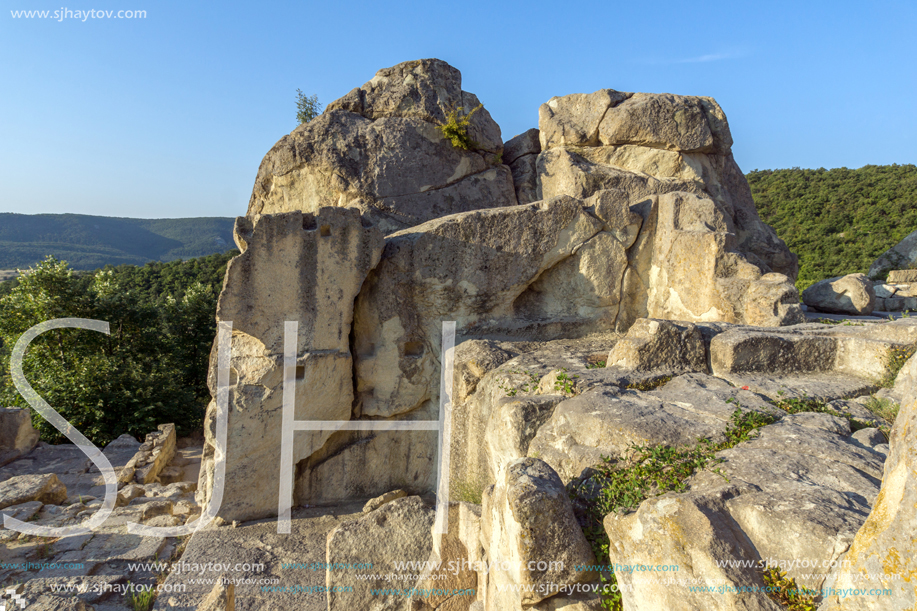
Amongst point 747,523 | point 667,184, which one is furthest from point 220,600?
point 667,184

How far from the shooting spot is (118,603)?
4.64 m

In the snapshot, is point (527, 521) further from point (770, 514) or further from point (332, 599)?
point (332, 599)

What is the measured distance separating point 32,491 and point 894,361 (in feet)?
31.5

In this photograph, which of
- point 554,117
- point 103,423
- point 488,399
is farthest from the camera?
point 103,423

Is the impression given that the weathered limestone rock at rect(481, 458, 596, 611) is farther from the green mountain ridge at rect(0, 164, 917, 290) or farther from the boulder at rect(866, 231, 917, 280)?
the green mountain ridge at rect(0, 164, 917, 290)

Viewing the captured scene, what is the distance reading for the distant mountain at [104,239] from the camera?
154ft

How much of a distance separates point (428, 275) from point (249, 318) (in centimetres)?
225

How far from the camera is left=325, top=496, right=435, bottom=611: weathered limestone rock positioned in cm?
437

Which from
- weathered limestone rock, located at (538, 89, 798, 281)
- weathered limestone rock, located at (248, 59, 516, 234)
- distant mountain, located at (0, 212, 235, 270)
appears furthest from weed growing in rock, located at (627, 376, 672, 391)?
distant mountain, located at (0, 212, 235, 270)

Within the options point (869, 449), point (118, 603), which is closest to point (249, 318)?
point (118, 603)

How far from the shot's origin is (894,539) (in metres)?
1.73

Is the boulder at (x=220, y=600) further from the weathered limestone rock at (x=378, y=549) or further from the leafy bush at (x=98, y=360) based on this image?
the leafy bush at (x=98, y=360)

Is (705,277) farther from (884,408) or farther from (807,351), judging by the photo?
(884,408)

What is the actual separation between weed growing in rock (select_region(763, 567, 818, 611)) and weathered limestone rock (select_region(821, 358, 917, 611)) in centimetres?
28
